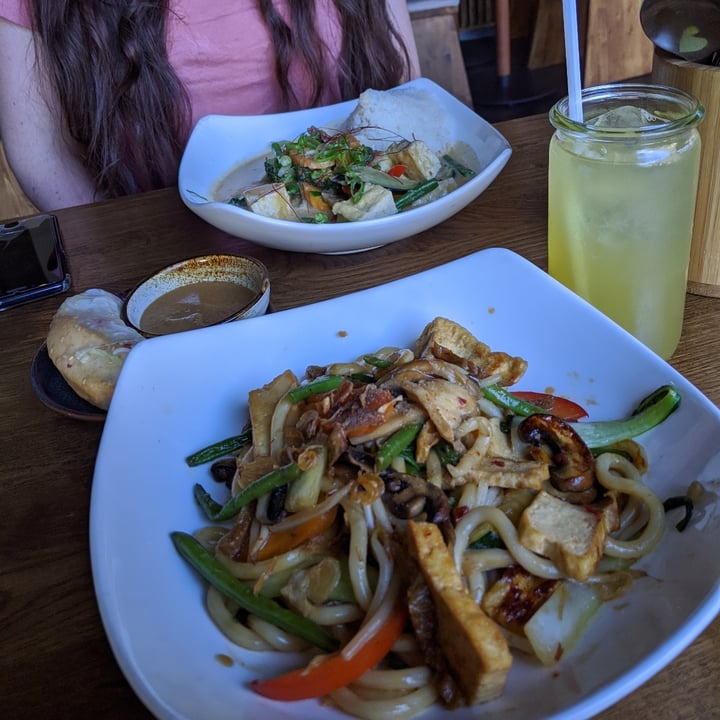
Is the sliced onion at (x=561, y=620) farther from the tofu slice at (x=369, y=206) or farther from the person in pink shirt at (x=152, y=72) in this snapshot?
the person in pink shirt at (x=152, y=72)

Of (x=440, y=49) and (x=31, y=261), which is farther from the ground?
(x=31, y=261)

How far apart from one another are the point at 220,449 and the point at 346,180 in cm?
97

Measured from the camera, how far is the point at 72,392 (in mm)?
1406

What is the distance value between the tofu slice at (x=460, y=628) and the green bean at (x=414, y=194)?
46.6 inches

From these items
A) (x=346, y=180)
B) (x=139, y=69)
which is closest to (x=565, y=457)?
(x=346, y=180)

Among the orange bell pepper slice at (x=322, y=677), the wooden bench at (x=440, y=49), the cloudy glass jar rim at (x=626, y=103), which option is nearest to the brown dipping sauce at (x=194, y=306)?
the cloudy glass jar rim at (x=626, y=103)

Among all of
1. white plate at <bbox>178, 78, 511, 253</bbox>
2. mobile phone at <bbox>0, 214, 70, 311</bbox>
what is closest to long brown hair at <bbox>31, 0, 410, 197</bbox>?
white plate at <bbox>178, 78, 511, 253</bbox>

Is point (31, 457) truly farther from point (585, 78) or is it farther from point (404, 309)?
point (585, 78)

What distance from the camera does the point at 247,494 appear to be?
106 cm

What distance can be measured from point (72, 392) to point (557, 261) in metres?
0.98

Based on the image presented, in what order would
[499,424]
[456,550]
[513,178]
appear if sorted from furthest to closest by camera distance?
[513,178]
[499,424]
[456,550]

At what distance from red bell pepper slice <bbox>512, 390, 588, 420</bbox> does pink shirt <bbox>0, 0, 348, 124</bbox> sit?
2008 millimetres

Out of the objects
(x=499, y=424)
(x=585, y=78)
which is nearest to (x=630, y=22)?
(x=585, y=78)

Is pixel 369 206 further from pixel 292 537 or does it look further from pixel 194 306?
pixel 292 537
